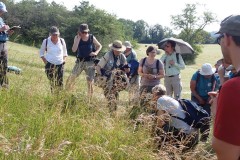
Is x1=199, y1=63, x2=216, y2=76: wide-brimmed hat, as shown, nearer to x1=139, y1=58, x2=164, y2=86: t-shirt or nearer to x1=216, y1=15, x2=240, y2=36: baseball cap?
x1=139, y1=58, x2=164, y2=86: t-shirt

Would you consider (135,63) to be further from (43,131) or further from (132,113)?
(43,131)

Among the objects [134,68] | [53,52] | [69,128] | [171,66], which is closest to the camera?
[69,128]

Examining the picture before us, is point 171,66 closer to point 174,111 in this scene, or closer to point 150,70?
point 150,70

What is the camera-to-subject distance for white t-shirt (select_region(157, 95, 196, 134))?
15.5ft

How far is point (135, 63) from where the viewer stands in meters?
8.30

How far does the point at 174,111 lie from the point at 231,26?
115 inches

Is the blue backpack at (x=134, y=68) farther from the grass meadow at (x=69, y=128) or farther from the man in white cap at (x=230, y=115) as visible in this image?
the man in white cap at (x=230, y=115)

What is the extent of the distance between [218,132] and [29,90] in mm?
3059

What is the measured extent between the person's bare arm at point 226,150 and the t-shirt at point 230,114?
3 centimetres

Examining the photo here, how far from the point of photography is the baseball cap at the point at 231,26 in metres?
2.12

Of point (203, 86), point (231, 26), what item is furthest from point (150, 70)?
point (231, 26)

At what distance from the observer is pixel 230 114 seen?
193 cm

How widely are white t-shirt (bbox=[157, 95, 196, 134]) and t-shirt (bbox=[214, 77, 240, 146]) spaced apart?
2.71 meters

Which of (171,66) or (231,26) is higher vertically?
(231,26)
